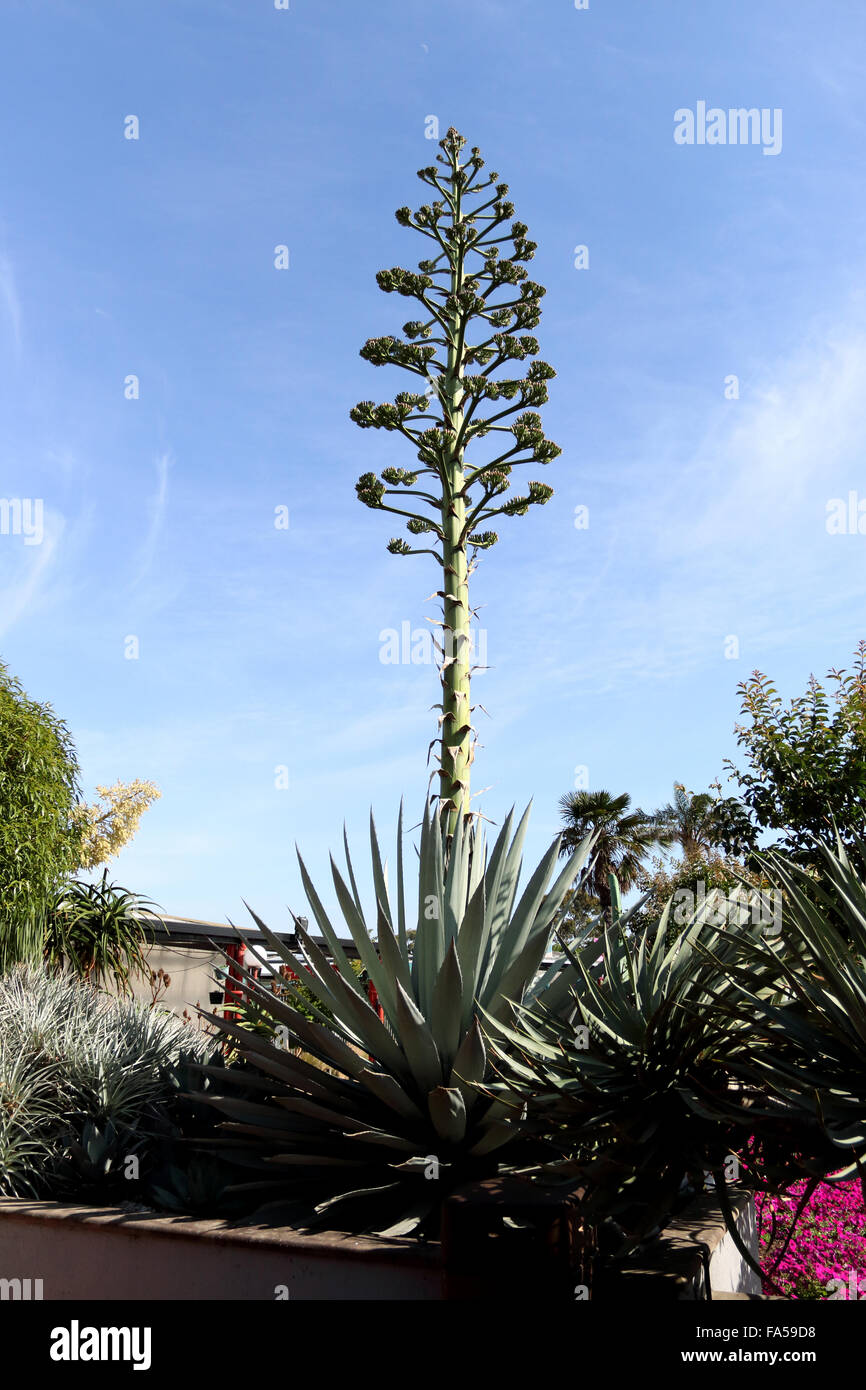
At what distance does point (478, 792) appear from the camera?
5895 mm

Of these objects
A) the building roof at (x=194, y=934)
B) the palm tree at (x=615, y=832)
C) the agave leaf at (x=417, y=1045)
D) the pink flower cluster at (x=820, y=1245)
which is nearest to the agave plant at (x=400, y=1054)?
the agave leaf at (x=417, y=1045)

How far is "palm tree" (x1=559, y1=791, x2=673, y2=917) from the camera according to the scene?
2953cm

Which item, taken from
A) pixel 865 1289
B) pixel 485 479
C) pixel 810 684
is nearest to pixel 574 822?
pixel 810 684

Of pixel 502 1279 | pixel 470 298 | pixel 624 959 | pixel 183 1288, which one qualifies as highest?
pixel 470 298

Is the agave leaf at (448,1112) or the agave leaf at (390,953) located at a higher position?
the agave leaf at (390,953)

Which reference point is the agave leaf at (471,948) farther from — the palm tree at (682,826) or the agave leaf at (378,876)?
the palm tree at (682,826)

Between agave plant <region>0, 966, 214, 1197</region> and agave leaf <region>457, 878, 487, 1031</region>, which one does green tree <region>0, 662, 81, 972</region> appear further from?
agave leaf <region>457, 878, 487, 1031</region>

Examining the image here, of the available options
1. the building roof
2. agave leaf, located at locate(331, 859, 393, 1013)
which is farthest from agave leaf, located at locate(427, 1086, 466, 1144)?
the building roof

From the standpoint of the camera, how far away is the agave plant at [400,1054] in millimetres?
3941

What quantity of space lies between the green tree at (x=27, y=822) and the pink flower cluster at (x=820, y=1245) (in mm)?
8137

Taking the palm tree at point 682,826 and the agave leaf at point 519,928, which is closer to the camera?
the agave leaf at point 519,928

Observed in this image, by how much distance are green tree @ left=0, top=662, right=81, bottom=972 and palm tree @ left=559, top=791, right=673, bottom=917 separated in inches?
765
